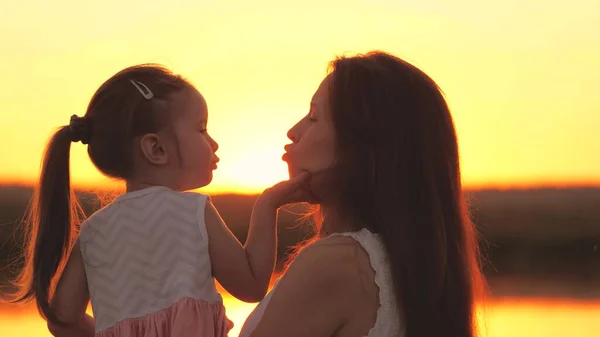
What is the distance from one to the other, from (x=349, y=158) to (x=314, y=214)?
1.94 ft

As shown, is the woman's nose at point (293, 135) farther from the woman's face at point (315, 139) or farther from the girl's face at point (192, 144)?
the girl's face at point (192, 144)

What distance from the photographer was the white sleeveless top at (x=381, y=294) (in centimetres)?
271

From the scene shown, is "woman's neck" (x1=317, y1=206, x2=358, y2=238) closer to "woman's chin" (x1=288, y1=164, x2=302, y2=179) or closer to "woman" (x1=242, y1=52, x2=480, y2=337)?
"woman" (x1=242, y1=52, x2=480, y2=337)

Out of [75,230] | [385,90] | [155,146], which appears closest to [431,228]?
[385,90]

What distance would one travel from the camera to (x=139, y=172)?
134 inches

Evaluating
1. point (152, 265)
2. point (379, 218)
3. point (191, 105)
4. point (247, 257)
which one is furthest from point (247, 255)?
point (379, 218)

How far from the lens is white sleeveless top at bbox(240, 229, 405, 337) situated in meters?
2.71

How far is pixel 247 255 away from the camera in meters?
3.30

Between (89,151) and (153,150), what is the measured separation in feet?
0.71

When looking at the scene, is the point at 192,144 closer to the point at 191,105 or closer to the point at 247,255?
the point at 191,105

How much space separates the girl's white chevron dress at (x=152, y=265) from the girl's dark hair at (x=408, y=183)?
605 millimetres

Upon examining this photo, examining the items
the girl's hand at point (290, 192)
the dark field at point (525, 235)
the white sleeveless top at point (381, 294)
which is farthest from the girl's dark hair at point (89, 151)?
the dark field at point (525, 235)

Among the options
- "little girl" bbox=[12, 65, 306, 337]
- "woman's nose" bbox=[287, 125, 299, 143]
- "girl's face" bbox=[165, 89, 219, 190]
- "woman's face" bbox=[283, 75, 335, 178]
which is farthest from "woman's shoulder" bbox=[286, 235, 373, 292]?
"girl's face" bbox=[165, 89, 219, 190]

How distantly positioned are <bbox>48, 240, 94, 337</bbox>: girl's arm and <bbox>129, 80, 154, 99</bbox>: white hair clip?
481 millimetres
